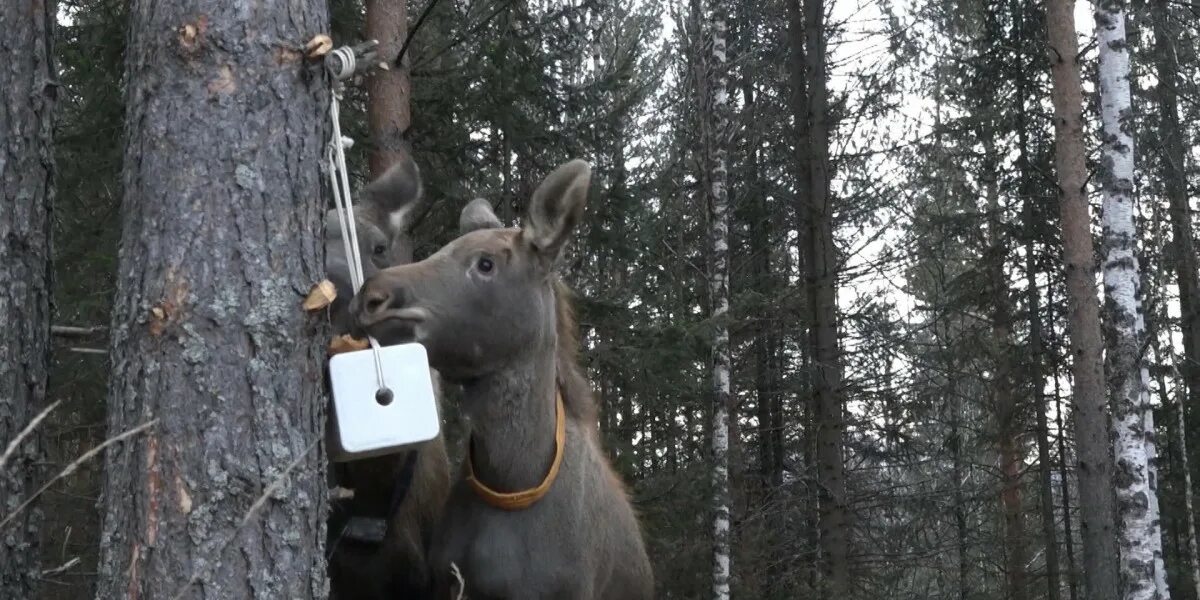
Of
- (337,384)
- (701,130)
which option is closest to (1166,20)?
(701,130)

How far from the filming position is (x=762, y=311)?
20.0 metres

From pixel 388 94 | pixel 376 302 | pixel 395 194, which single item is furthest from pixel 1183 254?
pixel 376 302

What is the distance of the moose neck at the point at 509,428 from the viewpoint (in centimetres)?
574

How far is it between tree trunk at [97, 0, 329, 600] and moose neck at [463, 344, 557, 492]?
6.38 ft

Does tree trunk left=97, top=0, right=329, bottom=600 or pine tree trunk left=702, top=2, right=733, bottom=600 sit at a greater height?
pine tree trunk left=702, top=2, right=733, bottom=600

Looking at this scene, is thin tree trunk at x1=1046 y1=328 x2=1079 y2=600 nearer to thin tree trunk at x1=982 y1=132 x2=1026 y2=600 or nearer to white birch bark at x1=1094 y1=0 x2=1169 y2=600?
thin tree trunk at x1=982 y1=132 x2=1026 y2=600

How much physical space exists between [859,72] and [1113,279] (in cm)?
754

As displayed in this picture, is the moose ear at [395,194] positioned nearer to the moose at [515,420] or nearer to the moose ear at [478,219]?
the moose ear at [478,219]

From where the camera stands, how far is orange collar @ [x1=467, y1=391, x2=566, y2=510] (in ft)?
18.6

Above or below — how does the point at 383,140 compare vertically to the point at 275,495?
above

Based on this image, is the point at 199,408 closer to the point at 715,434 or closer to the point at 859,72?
the point at 715,434

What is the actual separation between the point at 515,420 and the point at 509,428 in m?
0.05

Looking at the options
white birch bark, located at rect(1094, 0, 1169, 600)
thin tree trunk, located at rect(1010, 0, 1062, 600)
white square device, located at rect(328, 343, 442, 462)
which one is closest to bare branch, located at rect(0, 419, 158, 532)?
white square device, located at rect(328, 343, 442, 462)

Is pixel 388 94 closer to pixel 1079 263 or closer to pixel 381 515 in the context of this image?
pixel 381 515
